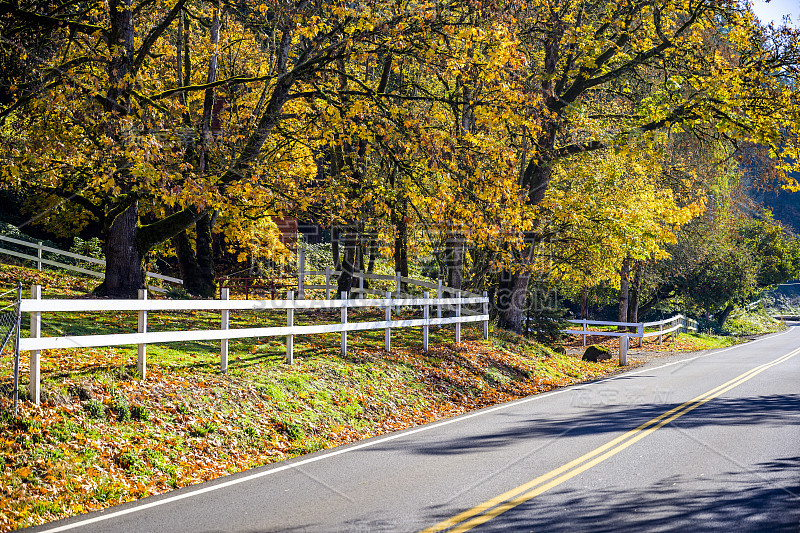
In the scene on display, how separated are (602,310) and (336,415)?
4787cm

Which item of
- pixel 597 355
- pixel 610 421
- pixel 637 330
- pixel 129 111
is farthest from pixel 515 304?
pixel 129 111

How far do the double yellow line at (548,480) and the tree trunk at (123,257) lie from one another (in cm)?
1146

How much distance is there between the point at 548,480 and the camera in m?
7.71

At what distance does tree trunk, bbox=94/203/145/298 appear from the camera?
1630 centimetres

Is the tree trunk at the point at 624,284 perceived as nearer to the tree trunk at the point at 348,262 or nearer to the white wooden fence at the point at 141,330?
the tree trunk at the point at 348,262

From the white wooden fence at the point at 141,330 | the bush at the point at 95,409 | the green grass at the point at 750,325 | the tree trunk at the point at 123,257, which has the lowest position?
the green grass at the point at 750,325

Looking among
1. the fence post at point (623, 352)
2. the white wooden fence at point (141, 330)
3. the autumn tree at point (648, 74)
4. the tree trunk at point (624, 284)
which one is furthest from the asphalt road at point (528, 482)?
the tree trunk at point (624, 284)

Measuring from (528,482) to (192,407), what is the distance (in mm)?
4560

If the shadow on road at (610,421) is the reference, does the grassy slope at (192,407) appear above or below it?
above

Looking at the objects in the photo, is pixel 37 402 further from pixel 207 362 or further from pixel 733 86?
pixel 733 86

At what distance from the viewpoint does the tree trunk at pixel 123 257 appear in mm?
16297

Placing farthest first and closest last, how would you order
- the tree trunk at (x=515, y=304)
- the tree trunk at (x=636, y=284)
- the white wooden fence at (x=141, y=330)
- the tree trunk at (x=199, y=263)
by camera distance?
the tree trunk at (x=636, y=284) → the tree trunk at (x=515, y=304) → the tree trunk at (x=199, y=263) → the white wooden fence at (x=141, y=330)

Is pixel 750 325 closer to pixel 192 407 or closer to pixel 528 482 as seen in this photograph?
pixel 528 482

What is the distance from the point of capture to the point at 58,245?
31844 mm
